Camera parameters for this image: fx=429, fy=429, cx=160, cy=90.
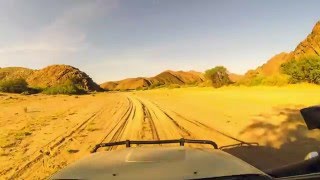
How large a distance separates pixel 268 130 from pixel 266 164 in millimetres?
5557

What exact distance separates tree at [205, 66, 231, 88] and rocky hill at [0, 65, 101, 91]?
5412cm

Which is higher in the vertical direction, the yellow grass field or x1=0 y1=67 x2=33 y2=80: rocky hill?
x1=0 y1=67 x2=33 y2=80: rocky hill

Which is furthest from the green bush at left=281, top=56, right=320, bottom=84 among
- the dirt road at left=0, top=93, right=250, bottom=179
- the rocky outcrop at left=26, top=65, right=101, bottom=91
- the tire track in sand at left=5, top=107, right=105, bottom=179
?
the rocky outcrop at left=26, top=65, right=101, bottom=91

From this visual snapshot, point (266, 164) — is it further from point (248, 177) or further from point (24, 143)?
point (24, 143)

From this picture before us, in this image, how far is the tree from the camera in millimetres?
67688

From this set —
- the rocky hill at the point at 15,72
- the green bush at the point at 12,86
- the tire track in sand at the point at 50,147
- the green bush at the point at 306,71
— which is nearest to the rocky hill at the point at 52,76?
the rocky hill at the point at 15,72

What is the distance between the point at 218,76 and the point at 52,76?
69.1 metres

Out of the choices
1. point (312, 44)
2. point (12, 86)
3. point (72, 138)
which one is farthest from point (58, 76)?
point (72, 138)

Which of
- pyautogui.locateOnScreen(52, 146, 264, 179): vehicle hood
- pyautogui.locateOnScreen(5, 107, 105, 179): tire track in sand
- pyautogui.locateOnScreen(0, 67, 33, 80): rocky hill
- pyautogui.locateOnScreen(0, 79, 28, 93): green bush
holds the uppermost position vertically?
pyautogui.locateOnScreen(0, 67, 33, 80): rocky hill

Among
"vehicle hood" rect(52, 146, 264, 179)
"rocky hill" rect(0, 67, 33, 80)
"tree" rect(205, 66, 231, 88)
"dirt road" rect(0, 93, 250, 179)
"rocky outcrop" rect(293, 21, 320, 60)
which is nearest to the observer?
"vehicle hood" rect(52, 146, 264, 179)

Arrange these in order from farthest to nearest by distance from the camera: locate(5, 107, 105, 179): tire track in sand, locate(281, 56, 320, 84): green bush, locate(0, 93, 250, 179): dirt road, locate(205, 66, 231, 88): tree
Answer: locate(205, 66, 231, 88): tree < locate(281, 56, 320, 84): green bush < locate(0, 93, 250, 179): dirt road < locate(5, 107, 105, 179): tire track in sand

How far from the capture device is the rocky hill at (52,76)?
121 meters

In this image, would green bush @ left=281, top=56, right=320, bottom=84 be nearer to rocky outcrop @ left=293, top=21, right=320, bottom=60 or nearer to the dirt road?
rocky outcrop @ left=293, top=21, right=320, bottom=60

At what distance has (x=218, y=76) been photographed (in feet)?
228
